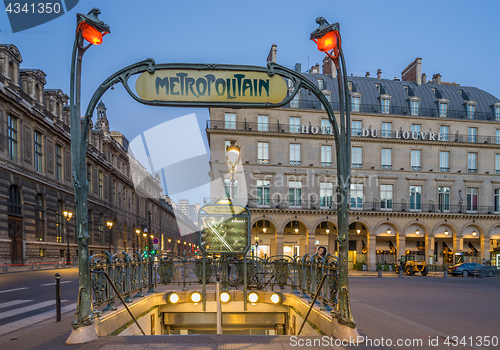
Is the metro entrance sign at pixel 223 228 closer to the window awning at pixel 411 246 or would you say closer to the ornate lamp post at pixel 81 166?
the ornate lamp post at pixel 81 166

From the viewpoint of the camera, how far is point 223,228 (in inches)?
534

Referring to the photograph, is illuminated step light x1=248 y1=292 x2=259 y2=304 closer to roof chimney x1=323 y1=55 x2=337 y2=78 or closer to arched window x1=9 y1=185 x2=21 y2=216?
arched window x1=9 y1=185 x2=21 y2=216

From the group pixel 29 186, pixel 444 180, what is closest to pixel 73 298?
pixel 29 186

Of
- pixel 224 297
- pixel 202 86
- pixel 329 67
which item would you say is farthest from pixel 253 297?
pixel 329 67

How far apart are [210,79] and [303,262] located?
7.02m

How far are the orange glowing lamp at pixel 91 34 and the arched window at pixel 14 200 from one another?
30854 millimetres

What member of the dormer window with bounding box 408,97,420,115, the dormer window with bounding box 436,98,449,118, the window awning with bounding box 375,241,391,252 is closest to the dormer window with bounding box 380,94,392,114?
the dormer window with bounding box 408,97,420,115

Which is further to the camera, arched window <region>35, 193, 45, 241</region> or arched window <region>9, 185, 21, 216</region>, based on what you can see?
arched window <region>35, 193, 45, 241</region>

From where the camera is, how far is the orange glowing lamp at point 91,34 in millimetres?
6907

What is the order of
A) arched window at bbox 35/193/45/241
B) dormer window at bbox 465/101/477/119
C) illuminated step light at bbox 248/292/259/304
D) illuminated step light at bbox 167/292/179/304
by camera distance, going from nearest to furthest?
1. illuminated step light at bbox 167/292/179/304
2. illuminated step light at bbox 248/292/259/304
3. arched window at bbox 35/193/45/241
4. dormer window at bbox 465/101/477/119

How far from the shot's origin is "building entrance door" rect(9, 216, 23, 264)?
1283 inches

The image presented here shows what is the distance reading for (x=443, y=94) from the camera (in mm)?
50219

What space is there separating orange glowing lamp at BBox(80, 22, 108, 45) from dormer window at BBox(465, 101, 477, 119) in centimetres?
5205

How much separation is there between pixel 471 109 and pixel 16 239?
53034 mm
